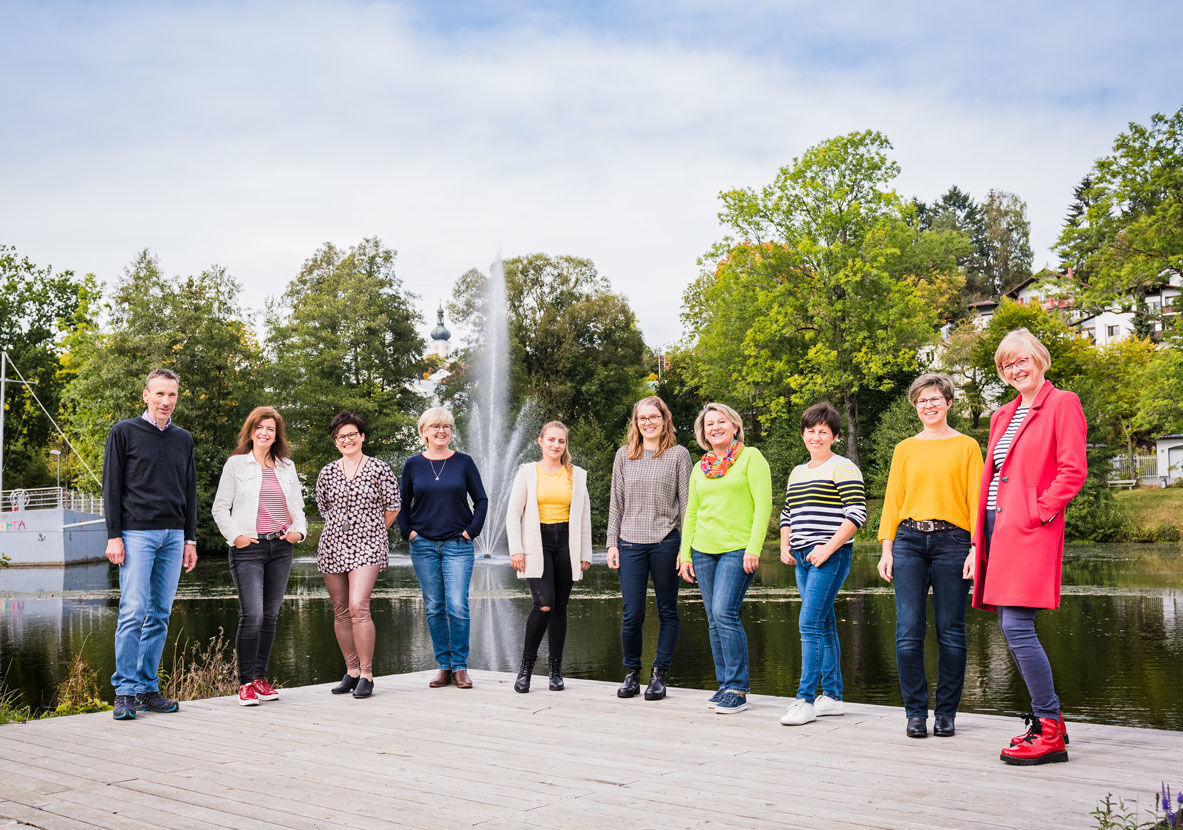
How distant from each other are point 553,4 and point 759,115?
10704 mm

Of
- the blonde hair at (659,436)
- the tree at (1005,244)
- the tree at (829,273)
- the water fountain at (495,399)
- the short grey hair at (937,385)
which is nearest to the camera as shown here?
the short grey hair at (937,385)

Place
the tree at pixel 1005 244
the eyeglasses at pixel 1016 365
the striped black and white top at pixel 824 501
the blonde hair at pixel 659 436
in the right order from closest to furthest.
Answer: the eyeglasses at pixel 1016 365 < the striped black and white top at pixel 824 501 < the blonde hair at pixel 659 436 < the tree at pixel 1005 244

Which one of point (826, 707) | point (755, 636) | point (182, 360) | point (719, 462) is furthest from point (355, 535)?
point (182, 360)

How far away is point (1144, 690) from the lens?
10.4 meters

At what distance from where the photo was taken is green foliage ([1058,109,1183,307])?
27.0m

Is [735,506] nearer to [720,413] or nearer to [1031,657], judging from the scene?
[720,413]

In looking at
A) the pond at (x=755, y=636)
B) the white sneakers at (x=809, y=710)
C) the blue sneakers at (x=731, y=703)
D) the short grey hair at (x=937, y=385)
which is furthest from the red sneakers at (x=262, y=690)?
the short grey hair at (x=937, y=385)

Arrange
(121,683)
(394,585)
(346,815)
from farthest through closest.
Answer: (394,585) < (121,683) < (346,815)

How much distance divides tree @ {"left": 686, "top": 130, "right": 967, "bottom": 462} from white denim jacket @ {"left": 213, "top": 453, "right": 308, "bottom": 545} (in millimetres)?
28468

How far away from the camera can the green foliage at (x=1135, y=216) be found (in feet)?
88.7

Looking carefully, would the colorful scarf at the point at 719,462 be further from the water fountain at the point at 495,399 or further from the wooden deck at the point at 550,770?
the water fountain at the point at 495,399

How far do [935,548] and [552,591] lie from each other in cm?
271

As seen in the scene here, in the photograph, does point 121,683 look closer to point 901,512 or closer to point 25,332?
point 901,512

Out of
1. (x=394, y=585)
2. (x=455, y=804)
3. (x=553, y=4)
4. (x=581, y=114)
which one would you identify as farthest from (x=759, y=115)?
(x=455, y=804)
